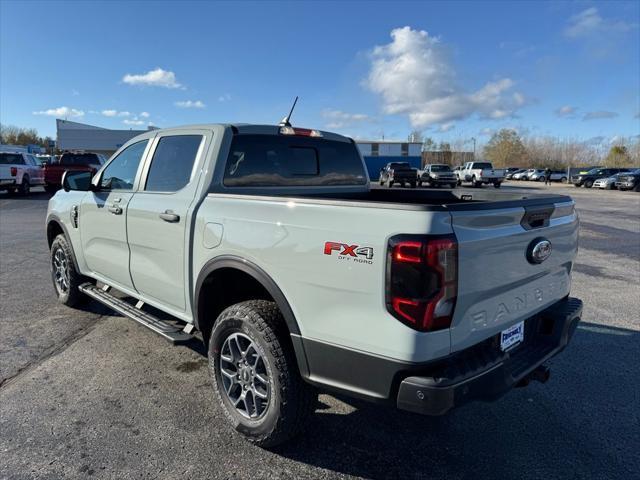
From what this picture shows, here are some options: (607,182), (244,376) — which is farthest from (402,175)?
(244,376)

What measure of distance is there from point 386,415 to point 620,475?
1.39m

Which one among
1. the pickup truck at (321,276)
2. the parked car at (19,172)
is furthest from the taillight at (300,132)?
the parked car at (19,172)

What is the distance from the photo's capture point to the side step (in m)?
3.27

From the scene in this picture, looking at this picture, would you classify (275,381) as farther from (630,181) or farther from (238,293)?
(630,181)

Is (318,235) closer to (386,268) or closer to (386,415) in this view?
(386,268)

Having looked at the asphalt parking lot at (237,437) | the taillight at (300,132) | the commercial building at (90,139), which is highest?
the commercial building at (90,139)

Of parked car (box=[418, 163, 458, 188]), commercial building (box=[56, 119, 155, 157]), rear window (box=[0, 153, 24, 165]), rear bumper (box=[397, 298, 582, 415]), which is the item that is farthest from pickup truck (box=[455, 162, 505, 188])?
commercial building (box=[56, 119, 155, 157])

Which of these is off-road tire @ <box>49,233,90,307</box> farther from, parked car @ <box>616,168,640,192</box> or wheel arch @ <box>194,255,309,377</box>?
parked car @ <box>616,168,640,192</box>

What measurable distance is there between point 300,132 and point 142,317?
2054 mm

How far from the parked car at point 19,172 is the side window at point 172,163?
20889 millimetres

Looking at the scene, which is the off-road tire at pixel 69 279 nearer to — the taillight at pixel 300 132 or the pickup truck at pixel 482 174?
the taillight at pixel 300 132

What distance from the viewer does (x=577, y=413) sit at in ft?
10.4

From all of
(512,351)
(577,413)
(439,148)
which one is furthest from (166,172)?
(439,148)

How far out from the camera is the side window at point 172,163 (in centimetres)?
340
